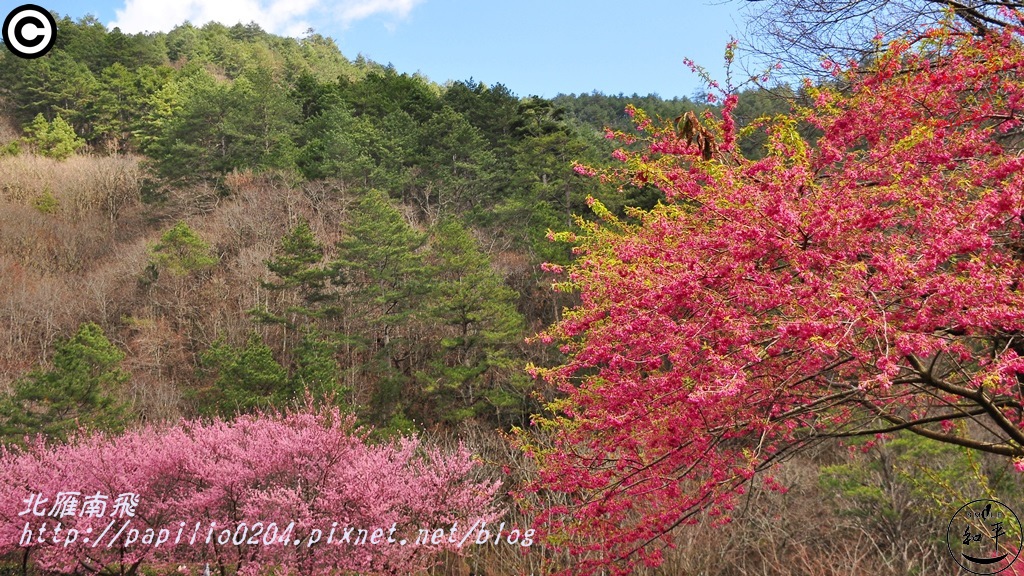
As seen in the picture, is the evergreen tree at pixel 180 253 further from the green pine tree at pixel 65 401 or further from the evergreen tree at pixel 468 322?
the evergreen tree at pixel 468 322

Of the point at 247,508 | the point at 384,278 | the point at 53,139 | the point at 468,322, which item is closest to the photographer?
the point at 247,508

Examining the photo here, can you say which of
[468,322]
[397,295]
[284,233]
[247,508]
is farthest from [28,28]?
[284,233]

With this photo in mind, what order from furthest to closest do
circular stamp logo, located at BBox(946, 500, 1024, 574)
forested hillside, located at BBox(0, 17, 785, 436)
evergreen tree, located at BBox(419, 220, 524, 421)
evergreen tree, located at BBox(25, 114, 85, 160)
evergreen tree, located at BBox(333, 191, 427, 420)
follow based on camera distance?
evergreen tree, located at BBox(25, 114, 85, 160) < evergreen tree, located at BBox(333, 191, 427, 420) < forested hillside, located at BBox(0, 17, 785, 436) < evergreen tree, located at BBox(419, 220, 524, 421) < circular stamp logo, located at BBox(946, 500, 1024, 574)

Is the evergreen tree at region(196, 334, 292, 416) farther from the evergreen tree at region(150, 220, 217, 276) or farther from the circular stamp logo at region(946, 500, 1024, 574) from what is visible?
the circular stamp logo at region(946, 500, 1024, 574)

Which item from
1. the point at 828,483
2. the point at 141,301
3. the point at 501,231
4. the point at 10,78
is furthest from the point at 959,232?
the point at 10,78

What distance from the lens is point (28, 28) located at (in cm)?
468

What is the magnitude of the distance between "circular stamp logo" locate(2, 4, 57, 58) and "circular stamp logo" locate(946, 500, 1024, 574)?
7254 millimetres

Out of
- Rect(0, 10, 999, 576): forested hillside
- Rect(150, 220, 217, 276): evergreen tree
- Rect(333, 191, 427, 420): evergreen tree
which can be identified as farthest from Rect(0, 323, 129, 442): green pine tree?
Rect(150, 220, 217, 276): evergreen tree

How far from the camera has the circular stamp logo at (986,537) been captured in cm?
388

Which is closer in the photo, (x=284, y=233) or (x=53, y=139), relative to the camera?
(x=284, y=233)

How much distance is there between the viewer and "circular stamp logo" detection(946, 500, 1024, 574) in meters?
3.88

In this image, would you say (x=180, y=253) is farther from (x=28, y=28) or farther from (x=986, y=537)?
(x=986, y=537)

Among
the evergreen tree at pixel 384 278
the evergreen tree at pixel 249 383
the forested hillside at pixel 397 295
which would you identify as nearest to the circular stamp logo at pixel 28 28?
the forested hillside at pixel 397 295

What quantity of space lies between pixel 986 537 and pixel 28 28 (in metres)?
8.44
